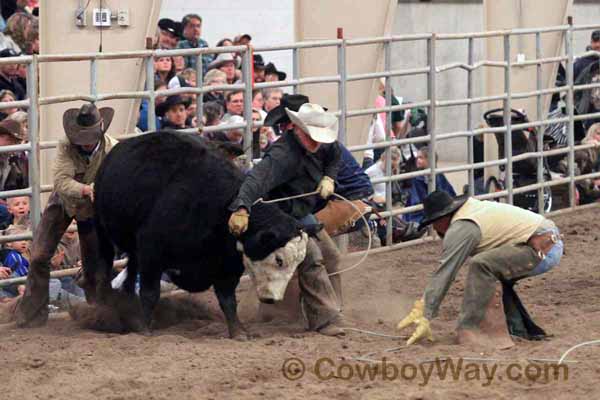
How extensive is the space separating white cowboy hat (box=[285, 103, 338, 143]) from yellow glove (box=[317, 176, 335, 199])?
0.90 feet

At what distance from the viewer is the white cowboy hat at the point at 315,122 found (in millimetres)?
8188

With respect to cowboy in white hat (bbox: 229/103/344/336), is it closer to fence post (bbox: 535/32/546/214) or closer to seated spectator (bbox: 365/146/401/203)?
seated spectator (bbox: 365/146/401/203)

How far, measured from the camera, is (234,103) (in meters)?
10.4

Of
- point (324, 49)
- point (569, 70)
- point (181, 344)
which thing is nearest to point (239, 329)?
point (181, 344)

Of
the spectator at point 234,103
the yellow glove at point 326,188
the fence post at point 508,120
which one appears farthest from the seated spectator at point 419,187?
the yellow glove at point 326,188

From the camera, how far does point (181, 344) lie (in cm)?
771

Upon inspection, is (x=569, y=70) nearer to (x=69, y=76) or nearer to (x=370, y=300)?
(x=370, y=300)

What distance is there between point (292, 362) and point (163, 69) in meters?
4.23

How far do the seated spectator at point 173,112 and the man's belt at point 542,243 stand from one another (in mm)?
3248

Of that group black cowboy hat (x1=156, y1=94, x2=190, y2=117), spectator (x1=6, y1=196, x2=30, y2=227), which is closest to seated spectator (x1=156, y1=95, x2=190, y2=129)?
black cowboy hat (x1=156, y1=94, x2=190, y2=117)

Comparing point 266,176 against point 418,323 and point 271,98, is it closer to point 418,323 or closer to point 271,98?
point 418,323

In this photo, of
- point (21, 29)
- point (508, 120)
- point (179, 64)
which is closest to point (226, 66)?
point (179, 64)

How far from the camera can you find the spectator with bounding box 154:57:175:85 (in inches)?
427

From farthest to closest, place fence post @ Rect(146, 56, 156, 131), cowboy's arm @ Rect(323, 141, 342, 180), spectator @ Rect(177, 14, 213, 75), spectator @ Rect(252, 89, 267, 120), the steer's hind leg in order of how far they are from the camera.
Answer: spectator @ Rect(177, 14, 213, 75)
spectator @ Rect(252, 89, 267, 120)
fence post @ Rect(146, 56, 156, 131)
cowboy's arm @ Rect(323, 141, 342, 180)
the steer's hind leg
